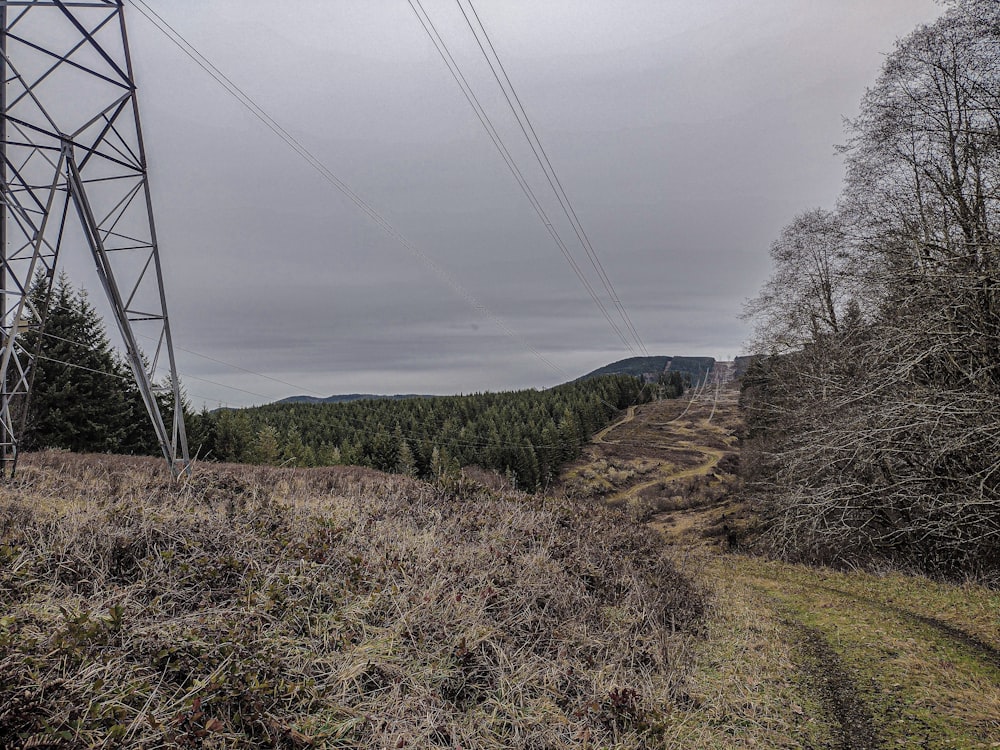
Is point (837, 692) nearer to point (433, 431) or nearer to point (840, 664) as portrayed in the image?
point (840, 664)

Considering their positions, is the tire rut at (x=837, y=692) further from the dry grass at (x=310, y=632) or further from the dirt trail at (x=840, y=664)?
the dry grass at (x=310, y=632)

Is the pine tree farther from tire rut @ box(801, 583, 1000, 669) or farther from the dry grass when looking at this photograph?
tire rut @ box(801, 583, 1000, 669)

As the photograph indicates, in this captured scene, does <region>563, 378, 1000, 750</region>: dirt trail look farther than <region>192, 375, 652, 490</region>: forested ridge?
No

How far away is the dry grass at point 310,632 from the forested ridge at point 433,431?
32.3m

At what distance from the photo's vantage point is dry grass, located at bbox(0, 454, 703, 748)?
326cm

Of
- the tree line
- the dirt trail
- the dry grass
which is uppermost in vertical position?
the tree line

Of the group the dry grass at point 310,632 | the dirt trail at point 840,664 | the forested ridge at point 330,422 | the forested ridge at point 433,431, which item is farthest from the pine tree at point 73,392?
the dirt trail at point 840,664

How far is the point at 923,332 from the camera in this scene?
28.5 ft

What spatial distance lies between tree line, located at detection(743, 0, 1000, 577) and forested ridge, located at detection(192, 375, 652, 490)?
2939 cm

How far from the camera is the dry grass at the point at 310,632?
326 cm

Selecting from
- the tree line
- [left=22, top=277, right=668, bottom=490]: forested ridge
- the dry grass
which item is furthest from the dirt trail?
[left=22, top=277, right=668, bottom=490]: forested ridge

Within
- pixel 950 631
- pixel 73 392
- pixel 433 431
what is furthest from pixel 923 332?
pixel 433 431

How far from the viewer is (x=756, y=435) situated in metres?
25.5

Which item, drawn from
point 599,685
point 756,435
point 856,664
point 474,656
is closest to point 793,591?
point 856,664
